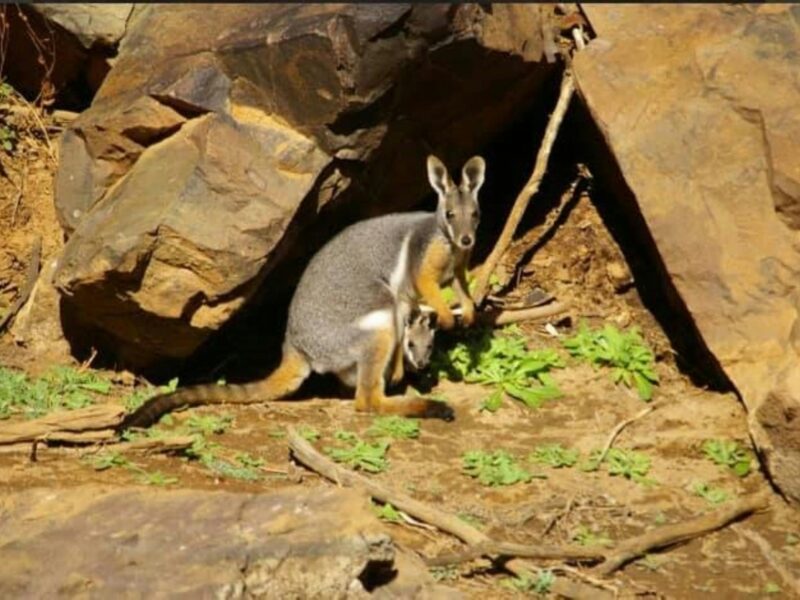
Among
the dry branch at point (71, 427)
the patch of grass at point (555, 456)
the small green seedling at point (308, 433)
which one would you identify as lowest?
the patch of grass at point (555, 456)

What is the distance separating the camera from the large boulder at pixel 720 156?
7555 millimetres

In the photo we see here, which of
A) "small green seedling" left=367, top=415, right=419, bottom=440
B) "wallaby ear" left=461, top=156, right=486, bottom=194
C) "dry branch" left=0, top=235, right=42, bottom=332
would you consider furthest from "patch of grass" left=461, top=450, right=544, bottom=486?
"dry branch" left=0, top=235, right=42, bottom=332

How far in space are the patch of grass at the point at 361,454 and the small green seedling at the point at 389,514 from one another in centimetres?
55

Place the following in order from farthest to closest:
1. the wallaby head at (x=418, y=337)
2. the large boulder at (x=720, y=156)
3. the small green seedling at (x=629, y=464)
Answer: the wallaby head at (x=418, y=337)
the large boulder at (x=720, y=156)
the small green seedling at (x=629, y=464)

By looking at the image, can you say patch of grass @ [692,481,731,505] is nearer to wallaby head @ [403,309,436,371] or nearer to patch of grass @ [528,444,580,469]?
patch of grass @ [528,444,580,469]

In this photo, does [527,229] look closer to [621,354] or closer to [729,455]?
[621,354]

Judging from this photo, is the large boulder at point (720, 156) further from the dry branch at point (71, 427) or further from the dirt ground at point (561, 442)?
the dry branch at point (71, 427)

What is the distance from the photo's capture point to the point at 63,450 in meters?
6.85

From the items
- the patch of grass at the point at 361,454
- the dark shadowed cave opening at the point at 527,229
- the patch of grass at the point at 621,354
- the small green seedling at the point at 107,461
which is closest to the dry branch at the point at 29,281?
the dark shadowed cave opening at the point at 527,229

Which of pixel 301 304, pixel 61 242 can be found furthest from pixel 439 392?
pixel 61 242

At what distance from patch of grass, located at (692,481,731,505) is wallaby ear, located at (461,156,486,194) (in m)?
2.51

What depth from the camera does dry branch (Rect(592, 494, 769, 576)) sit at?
6180 millimetres

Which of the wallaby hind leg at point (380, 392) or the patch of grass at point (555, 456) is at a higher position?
the wallaby hind leg at point (380, 392)

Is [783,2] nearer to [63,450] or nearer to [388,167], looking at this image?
[388,167]
